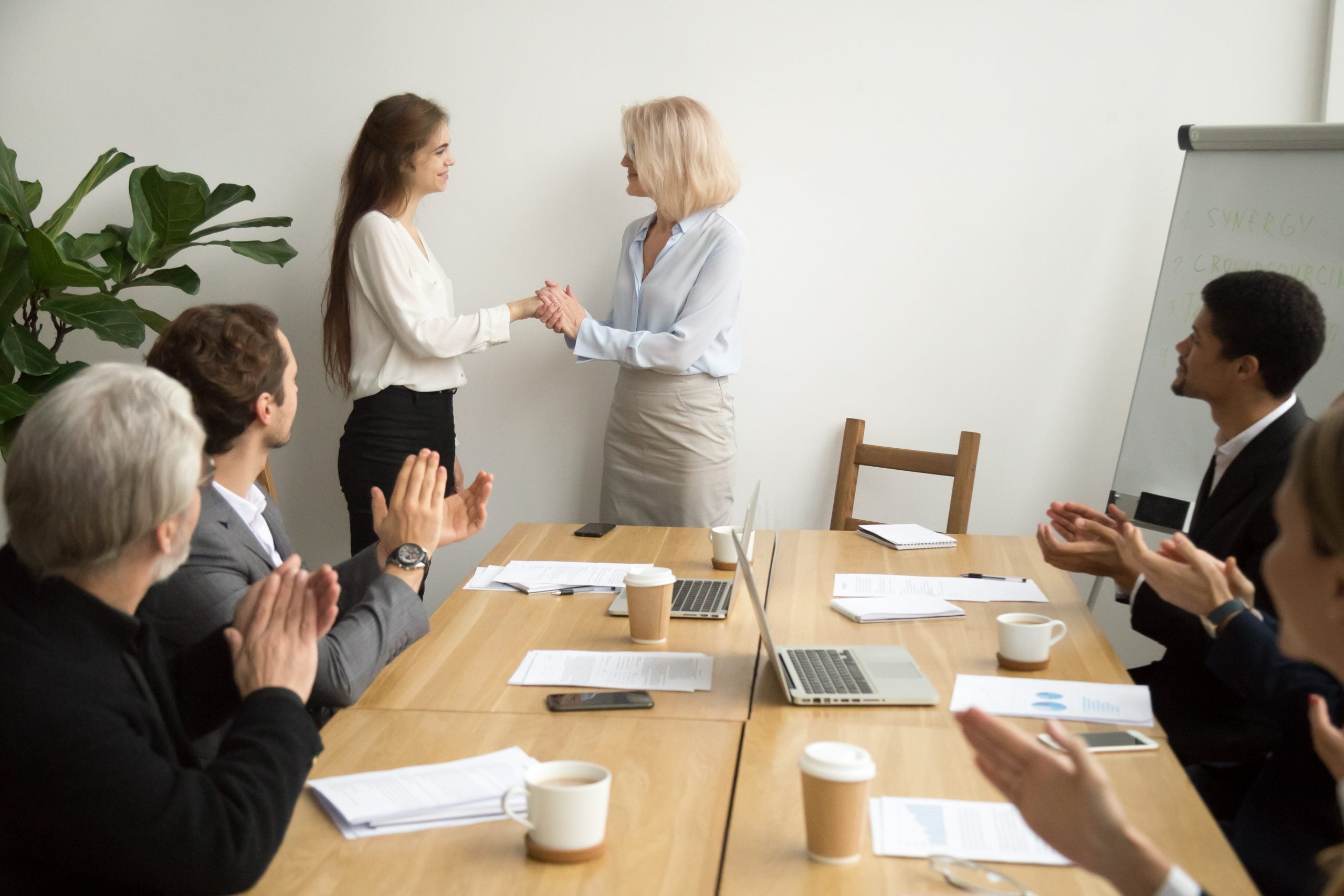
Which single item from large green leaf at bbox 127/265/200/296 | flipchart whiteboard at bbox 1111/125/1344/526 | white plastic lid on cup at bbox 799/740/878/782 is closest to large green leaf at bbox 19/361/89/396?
large green leaf at bbox 127/265/200/296

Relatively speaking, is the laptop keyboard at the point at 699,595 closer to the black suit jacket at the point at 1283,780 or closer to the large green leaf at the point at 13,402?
the black suit jacket at the point at 1283,780

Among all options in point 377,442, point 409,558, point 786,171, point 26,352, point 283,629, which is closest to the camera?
point 283,629

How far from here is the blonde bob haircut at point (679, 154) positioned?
3.33 m

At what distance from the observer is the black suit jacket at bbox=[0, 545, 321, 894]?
1.02m

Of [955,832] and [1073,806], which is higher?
[1073,806]

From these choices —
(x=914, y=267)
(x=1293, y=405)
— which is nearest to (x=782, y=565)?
(x=1293, y=405)

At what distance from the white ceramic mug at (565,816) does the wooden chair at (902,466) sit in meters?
2.13

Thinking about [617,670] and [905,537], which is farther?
[905,537]

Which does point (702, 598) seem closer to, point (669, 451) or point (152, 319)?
point (669, 451)

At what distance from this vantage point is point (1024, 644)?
5.90ft

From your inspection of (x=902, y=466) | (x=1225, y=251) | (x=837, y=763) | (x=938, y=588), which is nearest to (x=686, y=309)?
(x=902, y=466)

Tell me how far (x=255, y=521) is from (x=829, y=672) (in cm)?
105

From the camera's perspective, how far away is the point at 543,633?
6.57ft

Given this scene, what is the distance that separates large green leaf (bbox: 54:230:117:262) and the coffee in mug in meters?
2.88
